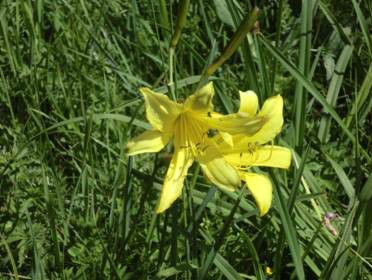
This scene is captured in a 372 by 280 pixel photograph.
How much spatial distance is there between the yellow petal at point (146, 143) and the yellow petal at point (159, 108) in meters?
0.02

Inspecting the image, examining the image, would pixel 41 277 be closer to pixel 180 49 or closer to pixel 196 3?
pixel 180 49

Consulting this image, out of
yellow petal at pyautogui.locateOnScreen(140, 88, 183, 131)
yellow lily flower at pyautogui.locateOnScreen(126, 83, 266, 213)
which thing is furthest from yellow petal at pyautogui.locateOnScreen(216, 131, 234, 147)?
yellow petal at pyautogui.locateOnScreen(140, 88, 183, 131)

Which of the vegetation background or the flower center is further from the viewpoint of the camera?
the vegetation background

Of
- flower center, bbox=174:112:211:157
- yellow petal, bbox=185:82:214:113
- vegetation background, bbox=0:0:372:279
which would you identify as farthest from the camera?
vegetation background, bbox=0:0:372:279

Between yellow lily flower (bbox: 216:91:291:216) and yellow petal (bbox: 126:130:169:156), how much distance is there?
0.45ft

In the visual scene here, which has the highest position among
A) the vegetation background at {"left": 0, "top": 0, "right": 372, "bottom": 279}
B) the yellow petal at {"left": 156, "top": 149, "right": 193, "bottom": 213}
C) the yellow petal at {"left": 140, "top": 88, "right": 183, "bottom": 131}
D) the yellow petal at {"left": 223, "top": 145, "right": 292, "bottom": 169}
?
the yellow petal at {"left": 140, "top": 88, "right": 183, "bottom": 131}

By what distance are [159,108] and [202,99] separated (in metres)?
0.08

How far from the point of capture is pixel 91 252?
1731 millimetres

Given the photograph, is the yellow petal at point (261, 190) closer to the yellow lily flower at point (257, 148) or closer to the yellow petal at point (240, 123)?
the yellow lily flower at point (257, 148)

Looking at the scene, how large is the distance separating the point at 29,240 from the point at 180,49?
89 cm

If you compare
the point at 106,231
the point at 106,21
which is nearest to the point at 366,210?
the point at 106,231

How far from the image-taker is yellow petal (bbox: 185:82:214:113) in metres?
1.24

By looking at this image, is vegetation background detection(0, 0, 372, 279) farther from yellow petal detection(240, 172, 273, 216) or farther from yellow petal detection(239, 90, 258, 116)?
yellow petal detection(239, 90, 258, 116)

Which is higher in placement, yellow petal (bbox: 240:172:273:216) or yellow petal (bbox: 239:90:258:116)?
yellow petal (bbox: 239:90:258:116)
